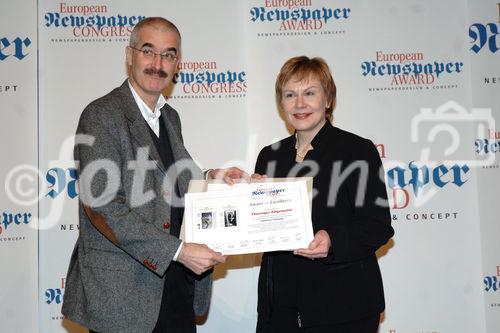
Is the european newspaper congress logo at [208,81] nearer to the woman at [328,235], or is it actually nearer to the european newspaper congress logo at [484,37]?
the woman at [328,235]

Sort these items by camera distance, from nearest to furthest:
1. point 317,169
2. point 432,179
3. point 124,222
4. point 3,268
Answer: point 124,222
point 317,169
point 3,268
point 432,179

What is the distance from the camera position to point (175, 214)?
2.49m

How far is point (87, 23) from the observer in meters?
3.95

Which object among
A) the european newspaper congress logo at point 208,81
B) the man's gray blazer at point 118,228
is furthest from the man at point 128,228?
the european newspaper congress logo at point 208,81

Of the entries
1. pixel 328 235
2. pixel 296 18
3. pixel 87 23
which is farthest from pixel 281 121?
pixel 328 235

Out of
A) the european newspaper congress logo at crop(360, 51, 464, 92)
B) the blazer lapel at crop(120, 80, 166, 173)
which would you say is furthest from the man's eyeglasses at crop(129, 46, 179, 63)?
the european newspaper congress logo at crop(360, 51, 464, 92)

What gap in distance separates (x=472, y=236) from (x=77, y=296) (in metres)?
3.18

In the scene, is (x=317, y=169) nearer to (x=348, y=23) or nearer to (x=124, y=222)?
(x=124, y=222)

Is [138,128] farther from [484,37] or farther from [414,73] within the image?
[484,37]

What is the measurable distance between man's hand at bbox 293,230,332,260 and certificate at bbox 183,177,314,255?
3 centimetres

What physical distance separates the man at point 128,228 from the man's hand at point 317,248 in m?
0.38

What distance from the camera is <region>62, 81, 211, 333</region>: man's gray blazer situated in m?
2.13

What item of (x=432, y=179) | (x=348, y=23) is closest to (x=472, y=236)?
(x=432, y=179)

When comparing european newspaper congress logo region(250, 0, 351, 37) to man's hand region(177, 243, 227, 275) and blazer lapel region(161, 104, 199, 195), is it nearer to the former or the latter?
blazer lapel region(161, 104, 199, 195)
